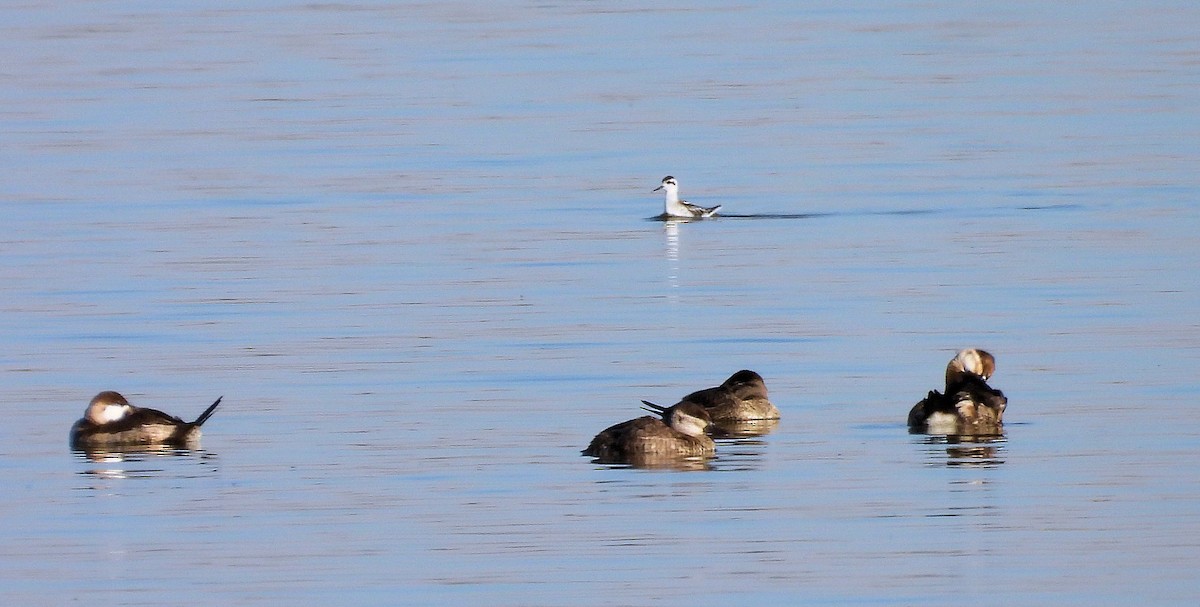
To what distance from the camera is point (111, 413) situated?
14930 mm

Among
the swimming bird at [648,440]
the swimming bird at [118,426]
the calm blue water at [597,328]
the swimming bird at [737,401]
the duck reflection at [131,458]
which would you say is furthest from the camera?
the swimming bird at [737,401]

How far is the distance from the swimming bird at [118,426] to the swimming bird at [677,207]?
604 inches

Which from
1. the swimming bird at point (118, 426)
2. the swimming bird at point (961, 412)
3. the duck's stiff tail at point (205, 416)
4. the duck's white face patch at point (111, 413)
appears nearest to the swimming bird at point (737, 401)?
the swimming bird at point (961, 412)

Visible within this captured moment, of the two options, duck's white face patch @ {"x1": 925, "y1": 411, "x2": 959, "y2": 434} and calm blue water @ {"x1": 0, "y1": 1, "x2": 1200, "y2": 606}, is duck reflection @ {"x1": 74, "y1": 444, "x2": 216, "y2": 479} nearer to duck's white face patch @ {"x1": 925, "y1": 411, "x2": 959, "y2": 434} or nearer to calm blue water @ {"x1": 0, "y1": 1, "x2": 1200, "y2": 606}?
calm blue water @ {"x1": 0, "y1": 1, "x2": 1200, "y2": 606}

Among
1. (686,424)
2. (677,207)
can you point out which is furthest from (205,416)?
(677,207)

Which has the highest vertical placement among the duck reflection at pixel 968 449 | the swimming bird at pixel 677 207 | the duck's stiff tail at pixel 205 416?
the swimming bird at pixel 677 207

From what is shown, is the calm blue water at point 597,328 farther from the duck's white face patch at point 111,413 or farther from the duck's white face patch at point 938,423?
the duck's white face patch at point 111,413

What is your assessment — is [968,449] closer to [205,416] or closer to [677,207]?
[205,416]

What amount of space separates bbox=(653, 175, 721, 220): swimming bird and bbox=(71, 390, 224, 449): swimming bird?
15330 mm

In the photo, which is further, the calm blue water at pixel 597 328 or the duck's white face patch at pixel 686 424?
the duck's white face patch at pixel 686 424

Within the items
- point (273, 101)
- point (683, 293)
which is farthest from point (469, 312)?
point (273, 101)

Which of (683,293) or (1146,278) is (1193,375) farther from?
(683,293)

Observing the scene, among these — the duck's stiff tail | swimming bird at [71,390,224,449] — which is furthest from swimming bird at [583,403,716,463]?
swimming bird at [71,390,224,449]

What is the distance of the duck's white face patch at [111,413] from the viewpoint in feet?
48.9
